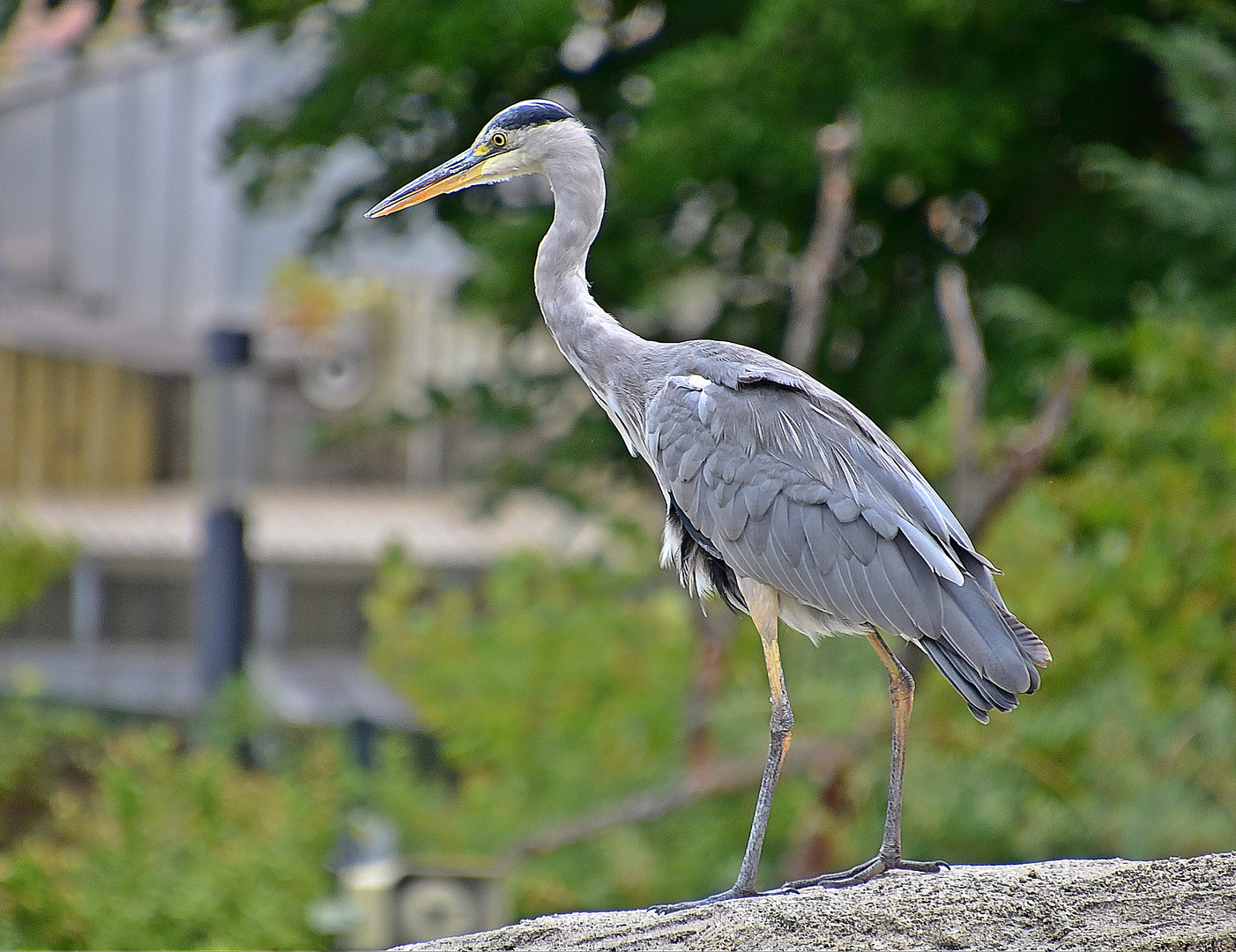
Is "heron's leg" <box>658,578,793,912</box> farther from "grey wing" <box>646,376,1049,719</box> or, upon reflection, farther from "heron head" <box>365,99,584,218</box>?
"heron head" <box>365,99,584,218</box>

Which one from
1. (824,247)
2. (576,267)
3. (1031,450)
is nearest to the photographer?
(576,267)

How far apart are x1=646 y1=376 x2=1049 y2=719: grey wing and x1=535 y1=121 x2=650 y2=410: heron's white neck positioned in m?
0.19

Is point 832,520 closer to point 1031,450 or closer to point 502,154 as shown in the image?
point 502,154

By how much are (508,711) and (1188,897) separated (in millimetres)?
3910

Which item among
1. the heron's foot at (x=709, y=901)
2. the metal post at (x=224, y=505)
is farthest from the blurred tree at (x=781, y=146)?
the heron's foot at (x=709, y=901)

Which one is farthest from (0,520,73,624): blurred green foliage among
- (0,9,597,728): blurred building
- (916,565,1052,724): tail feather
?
(916,565,1052,724): tail feather

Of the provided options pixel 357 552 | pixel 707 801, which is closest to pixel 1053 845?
pixel 707 801

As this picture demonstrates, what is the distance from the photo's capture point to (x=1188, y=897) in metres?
2.68

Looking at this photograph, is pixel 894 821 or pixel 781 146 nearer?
pixel 894 821

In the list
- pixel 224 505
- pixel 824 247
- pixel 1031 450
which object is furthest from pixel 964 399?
pixel 224 505

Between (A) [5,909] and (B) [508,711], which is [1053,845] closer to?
(B) [508,711]

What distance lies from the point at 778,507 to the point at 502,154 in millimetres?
1086

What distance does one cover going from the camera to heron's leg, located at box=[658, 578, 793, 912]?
9.11 ft

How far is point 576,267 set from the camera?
3150 mm
